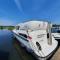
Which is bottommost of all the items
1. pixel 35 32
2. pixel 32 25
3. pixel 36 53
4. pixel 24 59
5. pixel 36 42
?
pixel 24 59

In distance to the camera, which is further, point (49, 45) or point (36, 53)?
point (49, 45)

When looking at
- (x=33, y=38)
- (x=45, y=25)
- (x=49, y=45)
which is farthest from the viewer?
(x=45, y=25)

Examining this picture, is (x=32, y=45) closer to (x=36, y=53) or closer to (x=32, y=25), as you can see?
(x=36, y=53)

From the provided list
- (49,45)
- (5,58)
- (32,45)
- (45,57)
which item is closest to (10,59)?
(5,58)

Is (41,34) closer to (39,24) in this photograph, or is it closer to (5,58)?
(39,24)

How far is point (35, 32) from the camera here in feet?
32.7

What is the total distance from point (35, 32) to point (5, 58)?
359 cm

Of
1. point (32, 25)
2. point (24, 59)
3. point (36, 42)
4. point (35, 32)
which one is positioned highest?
point (32, 25)

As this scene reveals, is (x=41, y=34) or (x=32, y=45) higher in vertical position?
(x=41, y=34)

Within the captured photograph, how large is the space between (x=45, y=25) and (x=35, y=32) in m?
1.77

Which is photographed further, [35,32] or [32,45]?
[35,32]

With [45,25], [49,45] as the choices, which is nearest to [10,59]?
[49,45]

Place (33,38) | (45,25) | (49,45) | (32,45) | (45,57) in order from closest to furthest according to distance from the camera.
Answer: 1. (45,57)
2. (32,45)
3. (33,38)
4. (49,45)
5. (45,25)

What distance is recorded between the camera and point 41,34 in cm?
1036
